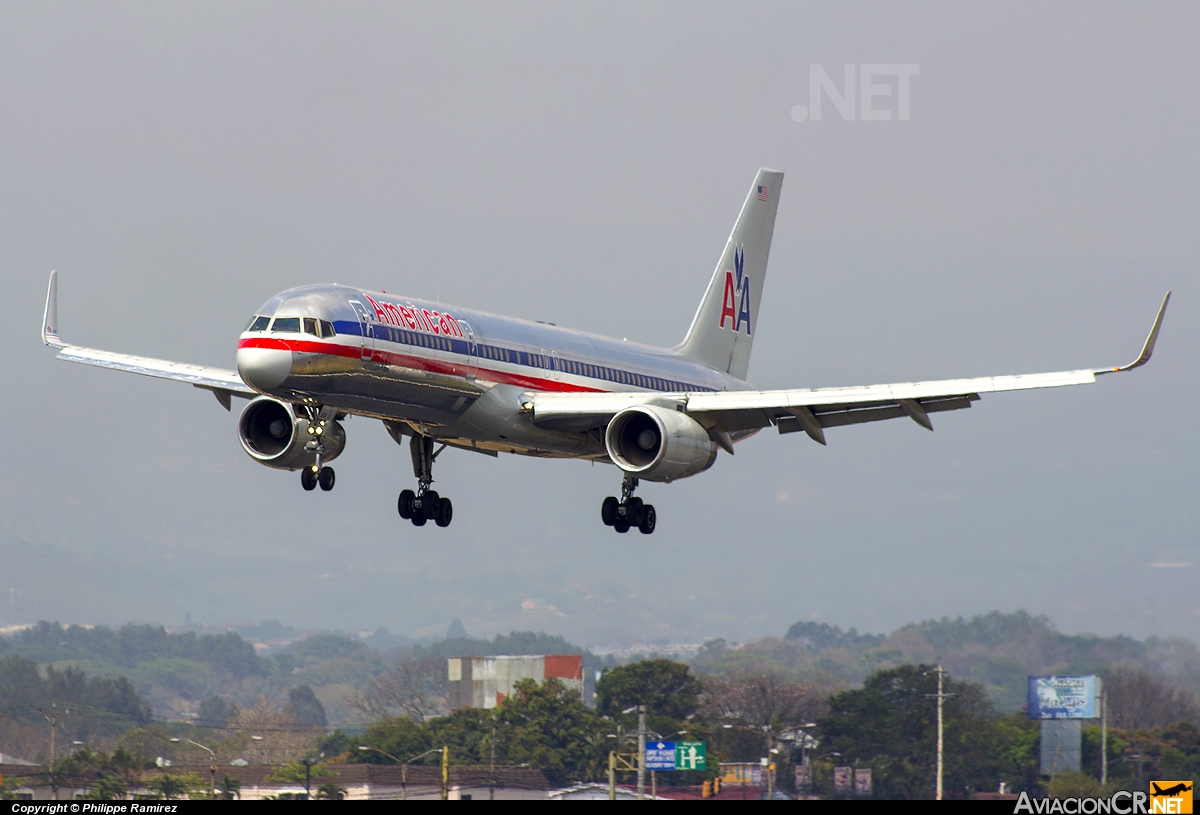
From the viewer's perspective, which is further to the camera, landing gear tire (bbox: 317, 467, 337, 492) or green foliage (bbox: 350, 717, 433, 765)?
green foliage (bbox: 350, 717, 433, 765)

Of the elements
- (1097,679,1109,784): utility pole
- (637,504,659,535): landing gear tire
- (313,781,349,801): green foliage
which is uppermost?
(637,504,659,535): landing gear tire

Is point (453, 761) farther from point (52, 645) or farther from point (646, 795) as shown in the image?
point (52, 645)

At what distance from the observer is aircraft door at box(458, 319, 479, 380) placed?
39.9 meters

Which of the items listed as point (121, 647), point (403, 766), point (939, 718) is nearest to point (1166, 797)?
point (939, 718)

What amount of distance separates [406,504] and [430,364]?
791 cm

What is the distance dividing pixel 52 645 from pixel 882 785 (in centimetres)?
9432

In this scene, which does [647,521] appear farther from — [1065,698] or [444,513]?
[1065,698]

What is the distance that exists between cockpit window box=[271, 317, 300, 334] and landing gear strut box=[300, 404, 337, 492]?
10.5 feet

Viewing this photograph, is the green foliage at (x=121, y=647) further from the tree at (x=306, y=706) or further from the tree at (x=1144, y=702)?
the tree at (x=1144, y=702)

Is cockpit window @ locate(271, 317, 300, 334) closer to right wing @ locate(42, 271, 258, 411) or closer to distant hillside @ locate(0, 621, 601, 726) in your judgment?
right wing @ locate(42, 271, 258, 411)

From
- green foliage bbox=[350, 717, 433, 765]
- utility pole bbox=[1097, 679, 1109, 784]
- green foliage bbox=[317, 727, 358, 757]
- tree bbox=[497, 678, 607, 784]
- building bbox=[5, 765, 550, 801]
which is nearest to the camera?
building bbox=[5, 765, 550, 801]

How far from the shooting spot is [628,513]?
147ft

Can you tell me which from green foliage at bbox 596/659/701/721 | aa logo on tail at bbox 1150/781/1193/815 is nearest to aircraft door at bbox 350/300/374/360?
aa logo on tail at bbox 1150/781/1193/815

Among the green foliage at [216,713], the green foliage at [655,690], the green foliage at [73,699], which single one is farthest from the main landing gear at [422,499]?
the green foliage at [216,713]
